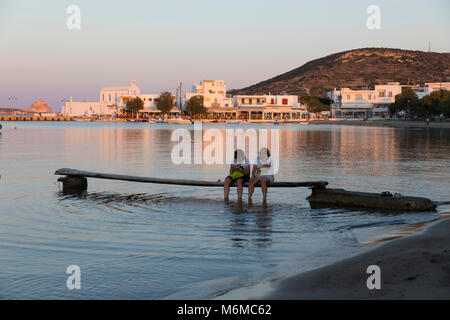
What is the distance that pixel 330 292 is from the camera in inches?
279

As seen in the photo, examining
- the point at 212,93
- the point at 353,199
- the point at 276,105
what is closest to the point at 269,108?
the point at 276,105

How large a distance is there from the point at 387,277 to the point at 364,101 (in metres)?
186

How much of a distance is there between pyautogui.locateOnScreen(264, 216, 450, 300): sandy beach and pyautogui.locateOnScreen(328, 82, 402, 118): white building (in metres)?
178

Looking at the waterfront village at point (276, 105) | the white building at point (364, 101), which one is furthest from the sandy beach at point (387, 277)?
the white building at point (364, 101)

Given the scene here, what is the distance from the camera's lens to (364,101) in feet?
613

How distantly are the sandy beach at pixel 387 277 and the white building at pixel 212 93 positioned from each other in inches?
7083

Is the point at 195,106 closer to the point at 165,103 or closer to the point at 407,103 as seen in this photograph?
the point at 165,103

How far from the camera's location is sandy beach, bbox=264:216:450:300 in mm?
6879

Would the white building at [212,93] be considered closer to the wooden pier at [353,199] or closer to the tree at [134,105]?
the tree at [134,105]

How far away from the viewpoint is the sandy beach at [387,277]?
6879 mm

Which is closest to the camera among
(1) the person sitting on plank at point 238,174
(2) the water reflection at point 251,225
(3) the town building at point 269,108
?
(2) the water reflection at point 251,225

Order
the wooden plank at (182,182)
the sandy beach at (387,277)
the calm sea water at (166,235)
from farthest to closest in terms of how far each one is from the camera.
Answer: the wooden plank at (182,182)
the calm sea water at (166,235)
the sandy beach at (387,277)
